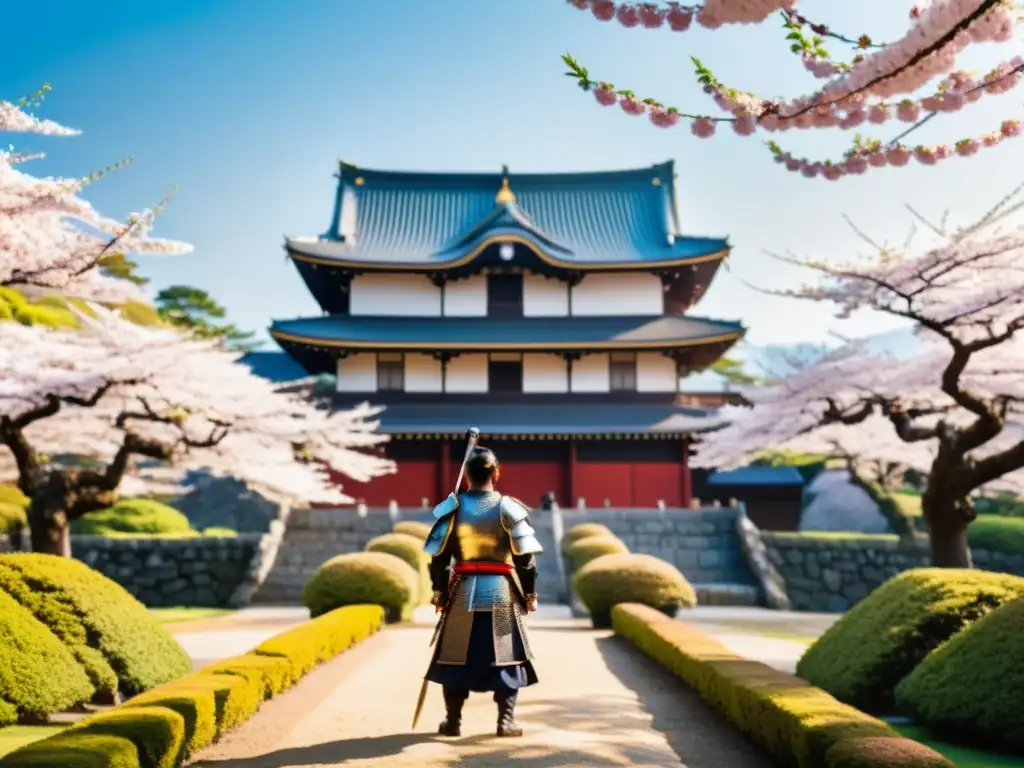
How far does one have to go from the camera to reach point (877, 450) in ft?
82.0

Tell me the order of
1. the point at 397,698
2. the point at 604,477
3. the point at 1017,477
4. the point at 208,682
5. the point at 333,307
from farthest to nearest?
1. the point at 333,307
2. the point at 604,477
3. the point at 1017,477
4. the point at 397,698
5. the point at 208,682

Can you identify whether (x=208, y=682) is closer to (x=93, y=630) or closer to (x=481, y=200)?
(x=93, y=630)

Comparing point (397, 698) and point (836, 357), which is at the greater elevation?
point (836, 357)

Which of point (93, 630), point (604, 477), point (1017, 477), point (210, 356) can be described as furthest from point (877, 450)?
point (93, 630)

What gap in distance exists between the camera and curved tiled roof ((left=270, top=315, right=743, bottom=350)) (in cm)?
2952

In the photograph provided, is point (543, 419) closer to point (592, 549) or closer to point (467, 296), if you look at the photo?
point (467, 296)

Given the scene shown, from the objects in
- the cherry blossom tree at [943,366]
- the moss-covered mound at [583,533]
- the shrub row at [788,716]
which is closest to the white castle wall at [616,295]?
the moss-covered mound at [583,533]

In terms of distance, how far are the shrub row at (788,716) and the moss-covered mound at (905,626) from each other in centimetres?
84

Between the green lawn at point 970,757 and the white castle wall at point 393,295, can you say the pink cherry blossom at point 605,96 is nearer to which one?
the green lawn at point 970,757

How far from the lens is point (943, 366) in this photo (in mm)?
15953

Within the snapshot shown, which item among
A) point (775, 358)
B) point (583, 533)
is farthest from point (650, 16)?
point (775, 358)

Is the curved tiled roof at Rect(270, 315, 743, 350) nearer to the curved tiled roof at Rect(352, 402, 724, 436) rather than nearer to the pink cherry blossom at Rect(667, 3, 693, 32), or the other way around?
the curved tiled roof at Rect(352, 402, 724, 436)

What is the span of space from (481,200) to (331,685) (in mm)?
30089

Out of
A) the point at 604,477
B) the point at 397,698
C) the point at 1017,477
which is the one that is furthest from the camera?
the point at 604,477
